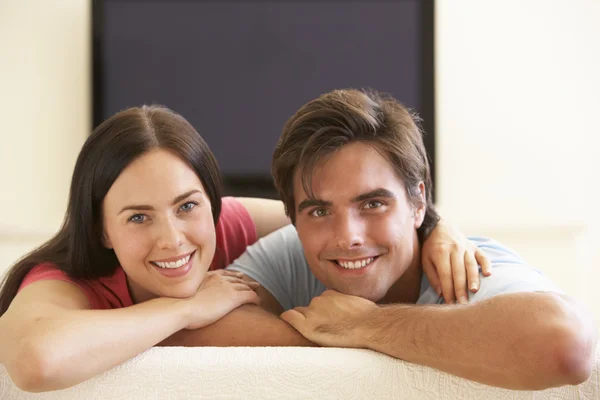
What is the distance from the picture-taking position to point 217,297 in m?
1.53

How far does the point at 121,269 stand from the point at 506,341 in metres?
1.01

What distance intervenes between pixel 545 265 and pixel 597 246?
12.4 inches

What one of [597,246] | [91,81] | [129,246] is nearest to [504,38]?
[597,246]

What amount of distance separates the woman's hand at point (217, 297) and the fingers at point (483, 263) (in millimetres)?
549

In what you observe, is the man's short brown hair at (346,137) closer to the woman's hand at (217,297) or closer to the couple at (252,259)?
the couple at (252,259)

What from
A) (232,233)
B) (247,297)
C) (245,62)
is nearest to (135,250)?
(247,297)

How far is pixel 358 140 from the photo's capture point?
156 cm

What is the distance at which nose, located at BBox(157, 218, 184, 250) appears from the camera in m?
1.45

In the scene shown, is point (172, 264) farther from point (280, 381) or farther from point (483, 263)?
point (483, 263)

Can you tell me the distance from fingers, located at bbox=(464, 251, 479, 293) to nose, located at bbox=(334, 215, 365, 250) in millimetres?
241

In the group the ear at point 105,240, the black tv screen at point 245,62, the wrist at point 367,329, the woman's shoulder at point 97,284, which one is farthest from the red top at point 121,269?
the black tv screen at point 245,62

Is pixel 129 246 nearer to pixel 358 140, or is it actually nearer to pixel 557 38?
pixel 358 140

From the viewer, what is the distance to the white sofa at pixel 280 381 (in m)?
1.14

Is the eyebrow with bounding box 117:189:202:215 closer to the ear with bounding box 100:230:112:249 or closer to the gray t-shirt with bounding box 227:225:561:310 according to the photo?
the ear with bounding box 100:230:112:249
